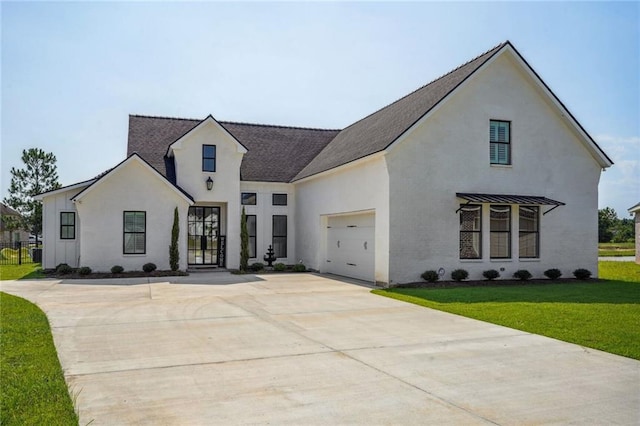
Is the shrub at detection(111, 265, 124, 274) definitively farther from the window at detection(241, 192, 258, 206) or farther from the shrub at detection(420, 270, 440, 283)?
the shrub at detection(420, 270, 440, 283)

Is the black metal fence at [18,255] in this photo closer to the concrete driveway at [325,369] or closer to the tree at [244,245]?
the tree at [244,245]

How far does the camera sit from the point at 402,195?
17.1 meters

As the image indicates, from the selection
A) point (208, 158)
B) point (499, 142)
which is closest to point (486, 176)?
point (499, 142)

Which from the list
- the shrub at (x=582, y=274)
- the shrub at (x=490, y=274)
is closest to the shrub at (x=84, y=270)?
the shrub at (x=490, y=274)

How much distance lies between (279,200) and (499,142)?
35.3 feet

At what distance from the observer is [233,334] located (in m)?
9.45

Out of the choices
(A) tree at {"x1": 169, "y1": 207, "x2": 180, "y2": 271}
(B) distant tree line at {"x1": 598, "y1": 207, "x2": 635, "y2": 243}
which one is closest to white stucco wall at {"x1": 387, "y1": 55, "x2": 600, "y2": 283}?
(A) tree at {"x1": 169, "y1": 207, "x2": 180, "y2": 271}

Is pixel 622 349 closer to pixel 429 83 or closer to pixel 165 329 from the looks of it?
pixel 165 329

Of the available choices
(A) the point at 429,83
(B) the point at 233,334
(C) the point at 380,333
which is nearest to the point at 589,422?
(C) the point at 380,333

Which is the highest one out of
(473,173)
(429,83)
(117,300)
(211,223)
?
(429,83)

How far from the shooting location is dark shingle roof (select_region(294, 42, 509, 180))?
58.6 feet

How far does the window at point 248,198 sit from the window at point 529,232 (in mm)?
11807

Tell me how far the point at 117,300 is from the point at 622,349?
1136 centimetres

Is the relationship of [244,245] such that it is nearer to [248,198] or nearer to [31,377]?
[248,198]
